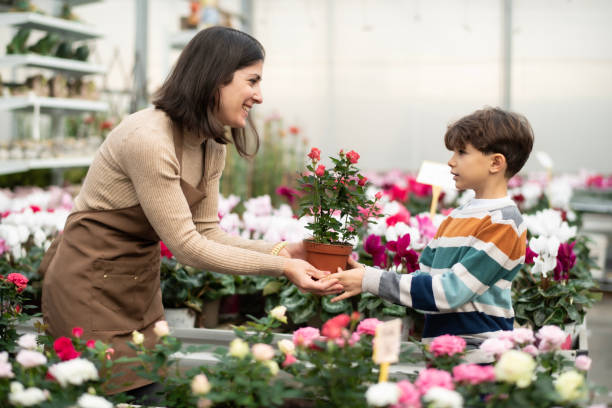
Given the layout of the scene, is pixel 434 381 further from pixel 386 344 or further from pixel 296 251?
pixel 296 251

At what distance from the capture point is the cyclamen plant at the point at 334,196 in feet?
5.76

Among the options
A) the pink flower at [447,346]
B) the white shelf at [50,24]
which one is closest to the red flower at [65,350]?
the pink flower at [447,346]

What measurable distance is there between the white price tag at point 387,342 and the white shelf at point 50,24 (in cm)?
374

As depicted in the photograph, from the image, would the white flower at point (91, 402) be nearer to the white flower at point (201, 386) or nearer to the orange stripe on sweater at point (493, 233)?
the white flower at point (201, 386)

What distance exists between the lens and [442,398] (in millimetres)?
1075

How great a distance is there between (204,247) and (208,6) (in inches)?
218

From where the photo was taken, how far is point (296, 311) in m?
2.51

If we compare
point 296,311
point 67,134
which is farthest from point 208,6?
point 296,311

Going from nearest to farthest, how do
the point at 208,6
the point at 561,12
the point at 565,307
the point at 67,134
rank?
the point at 565,307 < the point at 67,134 < the point at 208,6 < the point at 561,12

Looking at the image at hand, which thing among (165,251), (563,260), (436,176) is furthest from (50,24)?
(563,260)

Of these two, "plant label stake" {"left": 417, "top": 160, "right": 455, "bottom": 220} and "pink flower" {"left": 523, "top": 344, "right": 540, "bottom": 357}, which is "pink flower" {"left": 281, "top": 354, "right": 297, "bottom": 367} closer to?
"pink flower" {"left": 523, "top": 344, "right": 540, "bottom": 357}

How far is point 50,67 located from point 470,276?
3.75m

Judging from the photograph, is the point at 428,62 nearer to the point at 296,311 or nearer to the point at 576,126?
the point at 576,126

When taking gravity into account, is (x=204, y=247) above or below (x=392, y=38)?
below
